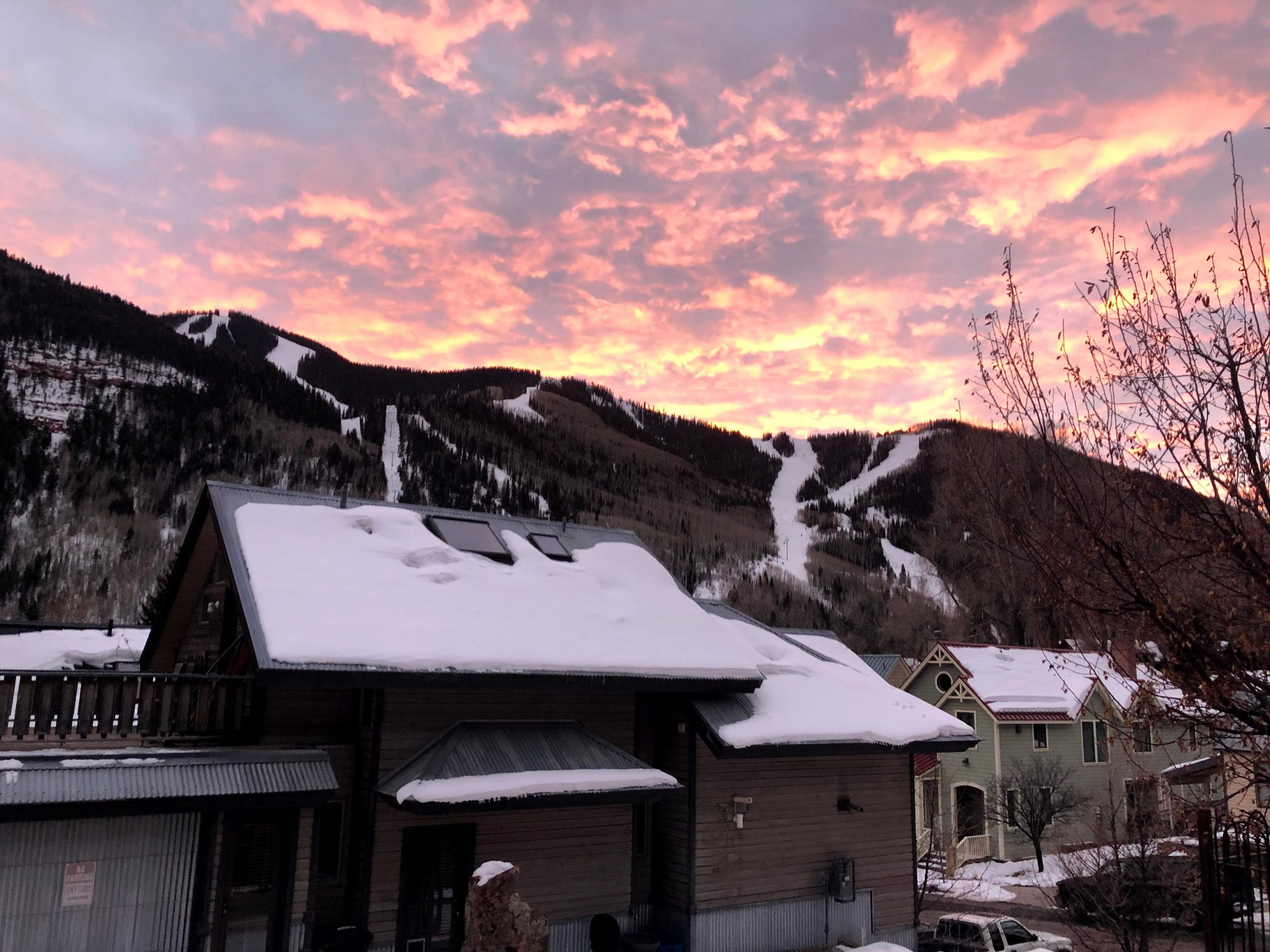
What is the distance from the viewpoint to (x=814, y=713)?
48.7 feet

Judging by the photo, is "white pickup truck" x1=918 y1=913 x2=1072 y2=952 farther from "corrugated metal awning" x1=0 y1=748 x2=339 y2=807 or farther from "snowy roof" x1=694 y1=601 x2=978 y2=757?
"corrugated metal awning" x1=0 y1=748 x2=339 y2=807

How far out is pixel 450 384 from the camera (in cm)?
17000

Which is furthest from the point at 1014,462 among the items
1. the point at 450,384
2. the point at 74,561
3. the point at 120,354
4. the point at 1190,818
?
the point at 450,384

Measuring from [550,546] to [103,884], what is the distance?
354 inches

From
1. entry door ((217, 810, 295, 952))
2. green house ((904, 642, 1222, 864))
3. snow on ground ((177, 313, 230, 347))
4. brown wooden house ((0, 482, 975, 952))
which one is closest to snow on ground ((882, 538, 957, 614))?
green house ((904, 642, 1222, 864))

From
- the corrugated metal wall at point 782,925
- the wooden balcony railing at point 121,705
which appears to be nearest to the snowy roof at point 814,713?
the corrugated metal wall at point 782,925

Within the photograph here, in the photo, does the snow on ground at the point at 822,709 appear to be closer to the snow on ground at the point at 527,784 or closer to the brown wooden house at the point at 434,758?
the brown wooden house at the point at 434,758

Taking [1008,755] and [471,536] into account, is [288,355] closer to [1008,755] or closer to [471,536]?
[1008,755]

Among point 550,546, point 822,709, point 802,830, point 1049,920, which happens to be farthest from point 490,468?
point 802,830

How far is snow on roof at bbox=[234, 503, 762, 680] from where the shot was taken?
11.6 meters

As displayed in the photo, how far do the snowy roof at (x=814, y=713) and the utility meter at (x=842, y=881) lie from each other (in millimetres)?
2184

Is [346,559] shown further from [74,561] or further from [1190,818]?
[74,561]

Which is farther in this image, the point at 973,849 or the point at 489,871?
the point at 973,849

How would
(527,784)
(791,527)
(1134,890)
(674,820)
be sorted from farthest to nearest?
(791,527)
(1134,890)
(674,820)
(527,784)
